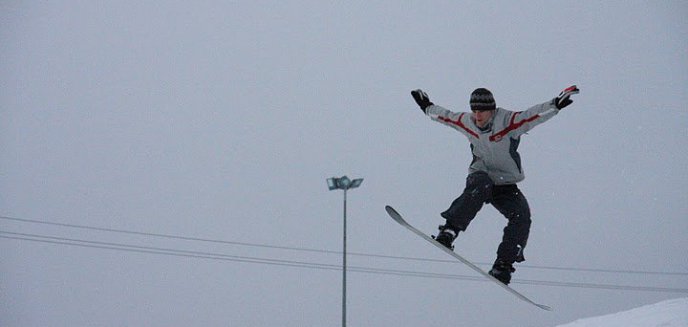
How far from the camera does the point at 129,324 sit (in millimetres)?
71938

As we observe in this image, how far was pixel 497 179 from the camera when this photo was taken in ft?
19.6

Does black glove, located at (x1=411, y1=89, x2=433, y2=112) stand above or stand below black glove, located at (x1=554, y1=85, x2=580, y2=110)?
above

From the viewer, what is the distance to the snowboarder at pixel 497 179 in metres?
5.80

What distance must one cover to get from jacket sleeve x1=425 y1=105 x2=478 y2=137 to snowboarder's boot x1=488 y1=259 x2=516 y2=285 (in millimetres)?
1302

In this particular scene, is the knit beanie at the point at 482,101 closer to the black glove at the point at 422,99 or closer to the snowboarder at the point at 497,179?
the snowboarder at the point at 497,179

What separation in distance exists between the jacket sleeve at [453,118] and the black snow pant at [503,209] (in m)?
0.48

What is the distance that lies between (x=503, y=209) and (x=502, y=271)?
2.08ft

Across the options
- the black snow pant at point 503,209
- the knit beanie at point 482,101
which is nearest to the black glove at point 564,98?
the knit beanie at point 482,101

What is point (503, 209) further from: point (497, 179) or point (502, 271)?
point (502, 271)

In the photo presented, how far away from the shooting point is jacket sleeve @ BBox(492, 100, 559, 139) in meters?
5.46

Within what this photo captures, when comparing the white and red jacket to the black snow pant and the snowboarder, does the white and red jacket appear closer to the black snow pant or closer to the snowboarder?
the snowboarder

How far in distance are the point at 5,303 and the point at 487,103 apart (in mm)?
225240

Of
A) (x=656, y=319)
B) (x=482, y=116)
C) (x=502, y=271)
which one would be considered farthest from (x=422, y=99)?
(x=656, y=319)

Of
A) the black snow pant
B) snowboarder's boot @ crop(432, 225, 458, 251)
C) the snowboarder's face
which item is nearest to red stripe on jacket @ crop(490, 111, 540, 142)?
the snowboarder's face
